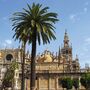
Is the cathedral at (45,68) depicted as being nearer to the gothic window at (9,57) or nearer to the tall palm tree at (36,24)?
the gothic window at (9,57)

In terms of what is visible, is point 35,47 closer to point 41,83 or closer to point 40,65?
point 41,83

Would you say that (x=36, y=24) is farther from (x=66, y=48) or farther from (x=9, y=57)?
(x=66, y=48)

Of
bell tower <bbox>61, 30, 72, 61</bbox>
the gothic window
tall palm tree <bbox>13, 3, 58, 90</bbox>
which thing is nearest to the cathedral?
the gothic window

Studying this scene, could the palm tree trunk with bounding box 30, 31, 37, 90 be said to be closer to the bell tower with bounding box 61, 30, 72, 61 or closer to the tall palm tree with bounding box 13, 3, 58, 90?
the tall palm tree with bounding box 13, 3, 58, 90

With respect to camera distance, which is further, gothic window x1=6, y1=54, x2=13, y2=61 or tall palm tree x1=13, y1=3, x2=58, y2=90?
gothic window x1=6, y1=54, x2=13, y2=61

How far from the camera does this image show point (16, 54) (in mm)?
115312

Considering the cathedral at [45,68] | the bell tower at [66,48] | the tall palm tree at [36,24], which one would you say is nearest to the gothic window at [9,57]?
the cathedral at [45,68]

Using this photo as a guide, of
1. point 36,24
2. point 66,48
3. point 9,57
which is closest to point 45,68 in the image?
point 9,57

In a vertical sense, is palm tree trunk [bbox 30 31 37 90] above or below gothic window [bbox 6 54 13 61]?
below

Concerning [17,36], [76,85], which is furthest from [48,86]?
[17,36]

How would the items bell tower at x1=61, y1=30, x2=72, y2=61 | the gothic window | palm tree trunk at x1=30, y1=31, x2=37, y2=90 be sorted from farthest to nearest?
bell tower at x1=61, y1=30, x2=72, y2=61
the gothic window
palm tree trunk at x1=30, y1=31, x2=37, y2=90

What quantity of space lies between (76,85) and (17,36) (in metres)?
43.7

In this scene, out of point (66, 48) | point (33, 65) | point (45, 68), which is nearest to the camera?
point (33, 65)

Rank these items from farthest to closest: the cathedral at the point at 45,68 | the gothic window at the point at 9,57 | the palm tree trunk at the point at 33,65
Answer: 1. the gothic window at the point at 9,57
2. the cathedral at the point at 45,68
3. the palm tree trunk at the point at 33,65
